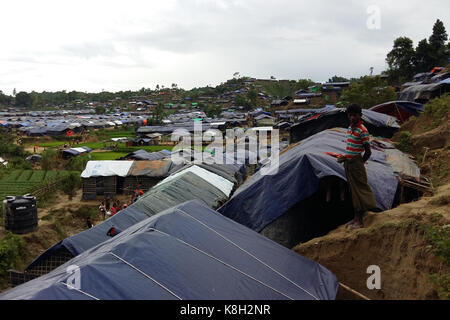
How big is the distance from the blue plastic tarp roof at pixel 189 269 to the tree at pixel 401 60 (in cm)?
4042

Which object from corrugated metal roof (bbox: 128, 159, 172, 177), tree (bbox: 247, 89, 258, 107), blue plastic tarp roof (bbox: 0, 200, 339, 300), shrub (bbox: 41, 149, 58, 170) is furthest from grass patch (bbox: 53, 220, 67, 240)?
tree (bbox: 247, 89, 258, 107)

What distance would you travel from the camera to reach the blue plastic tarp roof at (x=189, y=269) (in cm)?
276

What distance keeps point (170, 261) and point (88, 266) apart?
773 millimetres

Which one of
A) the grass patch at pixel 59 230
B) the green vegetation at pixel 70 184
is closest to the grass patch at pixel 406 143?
the grass patch at pixel 59 230

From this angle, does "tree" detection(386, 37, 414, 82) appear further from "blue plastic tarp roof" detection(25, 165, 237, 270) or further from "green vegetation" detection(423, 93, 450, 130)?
"blue plastic tarp roof" detection(25, 165, 237, 270)

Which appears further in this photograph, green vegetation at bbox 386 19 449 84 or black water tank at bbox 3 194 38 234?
green vegetation at bbox 386 19 449 84

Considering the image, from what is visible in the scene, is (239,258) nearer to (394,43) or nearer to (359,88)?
(359,88)

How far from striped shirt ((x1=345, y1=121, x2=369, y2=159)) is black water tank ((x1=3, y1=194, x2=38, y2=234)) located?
11.8 metres

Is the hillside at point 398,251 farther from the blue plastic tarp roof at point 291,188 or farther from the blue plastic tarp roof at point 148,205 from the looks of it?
the blue plastic tarp roof at point 148,205

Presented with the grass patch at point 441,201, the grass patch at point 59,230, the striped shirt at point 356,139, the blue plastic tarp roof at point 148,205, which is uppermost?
the striped shirt at point 356,139

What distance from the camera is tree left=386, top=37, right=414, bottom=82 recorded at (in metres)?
37.2

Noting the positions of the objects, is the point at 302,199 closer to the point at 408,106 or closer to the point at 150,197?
the point at 150,197

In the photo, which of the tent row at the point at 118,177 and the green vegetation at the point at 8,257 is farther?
the tent row at the point at 118,177

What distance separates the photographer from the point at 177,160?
64.7ft
